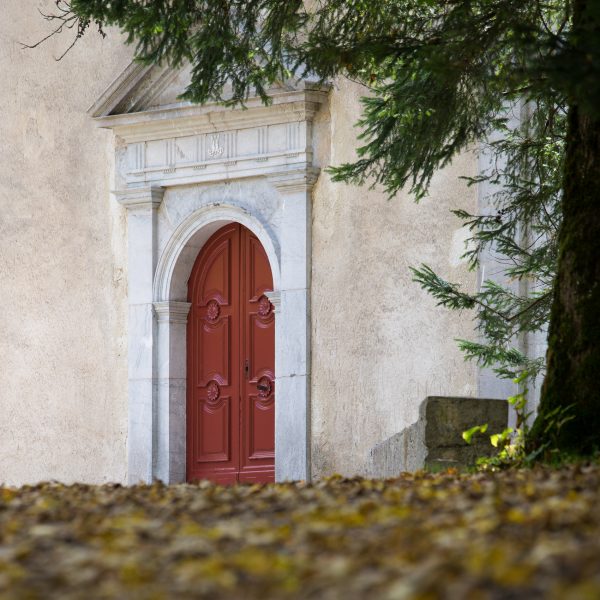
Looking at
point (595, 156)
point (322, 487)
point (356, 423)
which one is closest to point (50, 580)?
point (322, 487)

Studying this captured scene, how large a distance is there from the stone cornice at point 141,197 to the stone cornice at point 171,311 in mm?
977

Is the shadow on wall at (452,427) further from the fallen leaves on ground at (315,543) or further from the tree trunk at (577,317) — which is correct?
the fallen leaves on ground at (315,543)

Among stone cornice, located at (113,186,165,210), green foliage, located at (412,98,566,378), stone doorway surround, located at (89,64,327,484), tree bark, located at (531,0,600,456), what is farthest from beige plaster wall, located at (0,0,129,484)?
tree bark, located at (531,0,600,456)

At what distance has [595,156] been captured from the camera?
23.3 feet

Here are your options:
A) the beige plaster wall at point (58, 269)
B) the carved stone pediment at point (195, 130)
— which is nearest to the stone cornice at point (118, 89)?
the carved stone pediment at point (195, 130)

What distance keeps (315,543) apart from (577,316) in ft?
11.7

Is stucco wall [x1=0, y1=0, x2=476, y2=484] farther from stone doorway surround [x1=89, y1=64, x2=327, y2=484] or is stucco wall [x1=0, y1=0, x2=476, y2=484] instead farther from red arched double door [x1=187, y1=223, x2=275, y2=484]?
red arched double door [x1=187, y1=223, x2=275, y2=484]

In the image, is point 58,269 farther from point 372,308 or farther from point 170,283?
point 372,308

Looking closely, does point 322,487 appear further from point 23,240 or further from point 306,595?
point 23,240

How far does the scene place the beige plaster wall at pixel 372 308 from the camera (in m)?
10.9

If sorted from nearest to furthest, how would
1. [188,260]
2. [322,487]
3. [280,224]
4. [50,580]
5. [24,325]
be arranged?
[50,580], [322,487], [280,224], [188,260], [24,325]

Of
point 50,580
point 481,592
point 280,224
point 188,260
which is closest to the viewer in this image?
point 481,592

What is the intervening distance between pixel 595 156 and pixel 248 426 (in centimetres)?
603

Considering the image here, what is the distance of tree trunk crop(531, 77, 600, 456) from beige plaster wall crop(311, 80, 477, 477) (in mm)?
3518
